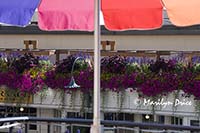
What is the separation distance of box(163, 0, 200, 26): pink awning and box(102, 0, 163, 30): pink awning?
3.8 inches

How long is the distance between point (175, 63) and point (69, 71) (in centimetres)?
225

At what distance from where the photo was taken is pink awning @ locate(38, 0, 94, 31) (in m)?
3.38

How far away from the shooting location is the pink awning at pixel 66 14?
11.1ft

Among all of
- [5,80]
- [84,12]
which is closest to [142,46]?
[5,80]

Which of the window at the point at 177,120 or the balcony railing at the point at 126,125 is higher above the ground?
the balcony railing at the point at 126,125

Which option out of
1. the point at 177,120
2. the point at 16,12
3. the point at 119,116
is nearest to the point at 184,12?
the point at 16,12

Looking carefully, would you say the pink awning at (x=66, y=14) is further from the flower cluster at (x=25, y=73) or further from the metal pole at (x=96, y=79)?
the flower cluster at (x=25, y=73)

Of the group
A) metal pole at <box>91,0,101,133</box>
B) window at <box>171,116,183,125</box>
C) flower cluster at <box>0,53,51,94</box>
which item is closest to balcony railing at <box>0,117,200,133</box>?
metal pole at <box>91,0,101,133</box>

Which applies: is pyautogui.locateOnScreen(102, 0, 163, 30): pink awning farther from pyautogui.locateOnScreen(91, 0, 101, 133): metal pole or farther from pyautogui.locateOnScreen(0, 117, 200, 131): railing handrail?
pyautogui.locateOnScreen(0, 117, 200, 131): railing handrail

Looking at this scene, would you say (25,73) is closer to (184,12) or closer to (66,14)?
(66,14)

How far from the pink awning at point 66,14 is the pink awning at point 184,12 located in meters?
0.58

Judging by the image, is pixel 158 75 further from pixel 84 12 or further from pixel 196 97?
pixel 84 12

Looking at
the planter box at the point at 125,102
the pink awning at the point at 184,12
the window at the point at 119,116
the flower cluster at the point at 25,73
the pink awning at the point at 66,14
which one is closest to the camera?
the pink awning at the point at 184,12

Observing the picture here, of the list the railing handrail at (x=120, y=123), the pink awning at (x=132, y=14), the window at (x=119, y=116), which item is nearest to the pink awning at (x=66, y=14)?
the pink awning at (x=132, y=14)
